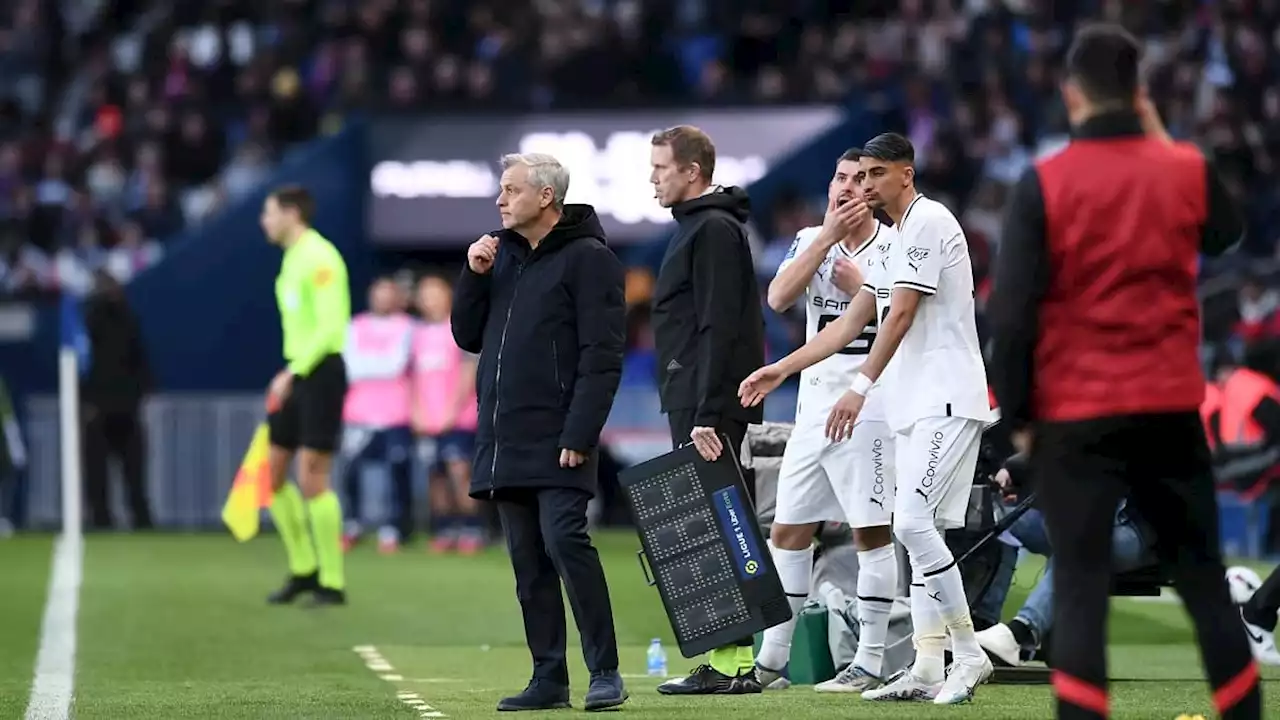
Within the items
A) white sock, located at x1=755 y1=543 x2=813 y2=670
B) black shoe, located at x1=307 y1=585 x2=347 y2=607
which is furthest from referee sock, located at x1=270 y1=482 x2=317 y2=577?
white sock, located at x1=755 y1=543 x2=813 y2=670

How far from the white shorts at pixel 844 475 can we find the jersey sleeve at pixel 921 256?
88 centimetres

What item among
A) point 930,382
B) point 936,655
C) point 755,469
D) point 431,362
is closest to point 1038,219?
point 930,382

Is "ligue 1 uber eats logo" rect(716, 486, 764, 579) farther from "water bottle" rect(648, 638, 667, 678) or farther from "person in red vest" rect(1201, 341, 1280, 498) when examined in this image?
"person in red vest" rect(1201, 341, 1280, 498)

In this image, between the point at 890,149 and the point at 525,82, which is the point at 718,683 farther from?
the point at 525,82

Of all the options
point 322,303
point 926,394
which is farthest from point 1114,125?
point 322,303

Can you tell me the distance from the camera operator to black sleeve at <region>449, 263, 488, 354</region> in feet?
7.56

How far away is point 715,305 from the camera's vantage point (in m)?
9.54

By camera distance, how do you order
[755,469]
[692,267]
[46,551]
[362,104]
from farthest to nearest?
[362,104], [46,551], [755,469], [692,267]

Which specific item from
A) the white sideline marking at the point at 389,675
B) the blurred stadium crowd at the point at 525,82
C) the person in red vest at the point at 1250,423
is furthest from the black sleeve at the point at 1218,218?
the blurred stadium crowd at the point at 525,82

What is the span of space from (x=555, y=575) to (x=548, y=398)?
69cm

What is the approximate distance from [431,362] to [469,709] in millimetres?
10692

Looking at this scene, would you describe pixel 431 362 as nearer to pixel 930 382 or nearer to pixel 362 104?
pixel 362 104

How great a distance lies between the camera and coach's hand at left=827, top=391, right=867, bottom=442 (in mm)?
9172

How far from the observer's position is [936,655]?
9.34 meters
